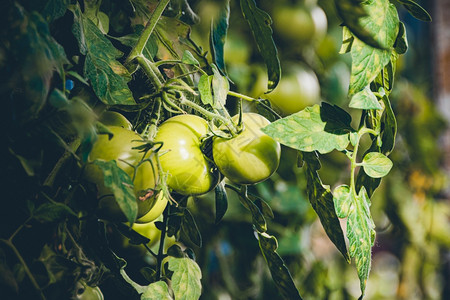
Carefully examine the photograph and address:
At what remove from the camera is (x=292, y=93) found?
80cm

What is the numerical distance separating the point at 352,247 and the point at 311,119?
115 millimetres

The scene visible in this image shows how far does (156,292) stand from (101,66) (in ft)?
0.68

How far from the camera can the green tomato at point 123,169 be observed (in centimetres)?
38

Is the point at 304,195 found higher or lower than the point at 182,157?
→ lower

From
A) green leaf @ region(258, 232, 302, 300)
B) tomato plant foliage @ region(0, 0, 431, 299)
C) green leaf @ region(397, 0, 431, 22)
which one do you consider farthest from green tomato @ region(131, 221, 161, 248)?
green leaf @ region(397, 0, 431, 22)

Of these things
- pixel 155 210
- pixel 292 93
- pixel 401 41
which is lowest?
pixel 292 93

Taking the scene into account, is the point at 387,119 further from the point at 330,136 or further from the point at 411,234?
the point at 411,234

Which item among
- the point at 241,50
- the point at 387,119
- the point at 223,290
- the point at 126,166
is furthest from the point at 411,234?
the point at 126,166

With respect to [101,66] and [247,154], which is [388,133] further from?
[101,66]

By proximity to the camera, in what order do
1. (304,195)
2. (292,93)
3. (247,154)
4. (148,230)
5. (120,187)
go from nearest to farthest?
(120,187) → (247,154) → (148,230) → (292,93) → (304,195)

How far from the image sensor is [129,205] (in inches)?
13.0

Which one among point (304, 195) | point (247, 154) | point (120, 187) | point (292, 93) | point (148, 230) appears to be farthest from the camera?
point (304, 195)

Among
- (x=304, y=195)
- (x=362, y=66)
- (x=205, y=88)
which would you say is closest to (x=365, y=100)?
(x=362, y=66)

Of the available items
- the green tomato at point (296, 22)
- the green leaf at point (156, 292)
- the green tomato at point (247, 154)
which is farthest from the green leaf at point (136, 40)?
the green tomato at point (296, 22)
